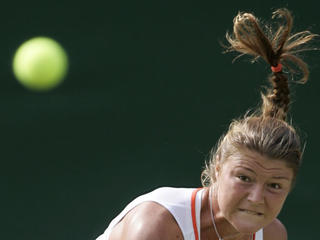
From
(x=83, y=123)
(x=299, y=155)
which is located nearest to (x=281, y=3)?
(x=83, y=123)

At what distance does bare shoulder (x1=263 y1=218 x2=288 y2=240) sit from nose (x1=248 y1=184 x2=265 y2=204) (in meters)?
0.39

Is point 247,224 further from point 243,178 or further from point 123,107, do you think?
point 123,107

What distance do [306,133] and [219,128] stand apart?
47 cm

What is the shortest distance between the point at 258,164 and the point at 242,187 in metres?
0.09

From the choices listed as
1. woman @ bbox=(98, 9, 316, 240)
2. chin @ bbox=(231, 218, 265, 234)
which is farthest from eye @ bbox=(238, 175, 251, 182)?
chin @ bbox=(231, 218, 265, 234)

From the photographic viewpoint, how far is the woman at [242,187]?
76.4 inches

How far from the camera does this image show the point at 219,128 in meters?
3.58

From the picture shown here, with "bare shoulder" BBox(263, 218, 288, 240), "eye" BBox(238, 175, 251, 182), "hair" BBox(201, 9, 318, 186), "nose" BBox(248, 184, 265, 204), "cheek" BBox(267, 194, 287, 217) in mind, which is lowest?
"bare shoulder" BBox(263, 218, 288, 240)

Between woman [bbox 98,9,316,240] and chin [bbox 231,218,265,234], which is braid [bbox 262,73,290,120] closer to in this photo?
woman [bbox 98,9,316,240]

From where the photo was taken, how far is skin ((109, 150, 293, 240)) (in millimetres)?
1927

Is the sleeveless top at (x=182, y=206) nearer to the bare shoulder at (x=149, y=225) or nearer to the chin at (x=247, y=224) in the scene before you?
the bare shoulder at (x=149, y=225)

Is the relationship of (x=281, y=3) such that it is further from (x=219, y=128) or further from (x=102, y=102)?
(x=102, y=102)

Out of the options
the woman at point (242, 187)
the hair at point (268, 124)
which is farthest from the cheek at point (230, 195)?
the hair at point (268, 124)

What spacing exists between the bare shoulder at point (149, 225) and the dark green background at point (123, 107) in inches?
50.9
